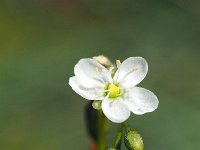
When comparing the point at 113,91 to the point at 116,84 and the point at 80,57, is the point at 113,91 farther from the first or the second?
the point at 80,57

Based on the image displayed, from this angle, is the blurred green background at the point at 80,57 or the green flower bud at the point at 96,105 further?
the blurred green background at the point at 80,57

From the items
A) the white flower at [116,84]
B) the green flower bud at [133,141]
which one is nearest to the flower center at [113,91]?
the white flower at [116,84]

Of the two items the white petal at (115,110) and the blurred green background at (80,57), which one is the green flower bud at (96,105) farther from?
the blurred green background at (80,57)

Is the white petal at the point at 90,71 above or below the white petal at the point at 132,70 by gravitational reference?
below

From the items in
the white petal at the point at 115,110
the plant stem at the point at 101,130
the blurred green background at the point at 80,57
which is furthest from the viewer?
the blurred green background at the point at 80,57

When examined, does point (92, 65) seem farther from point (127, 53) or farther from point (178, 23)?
point (178, 23)

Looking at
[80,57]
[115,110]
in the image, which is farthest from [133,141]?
[80,57]
